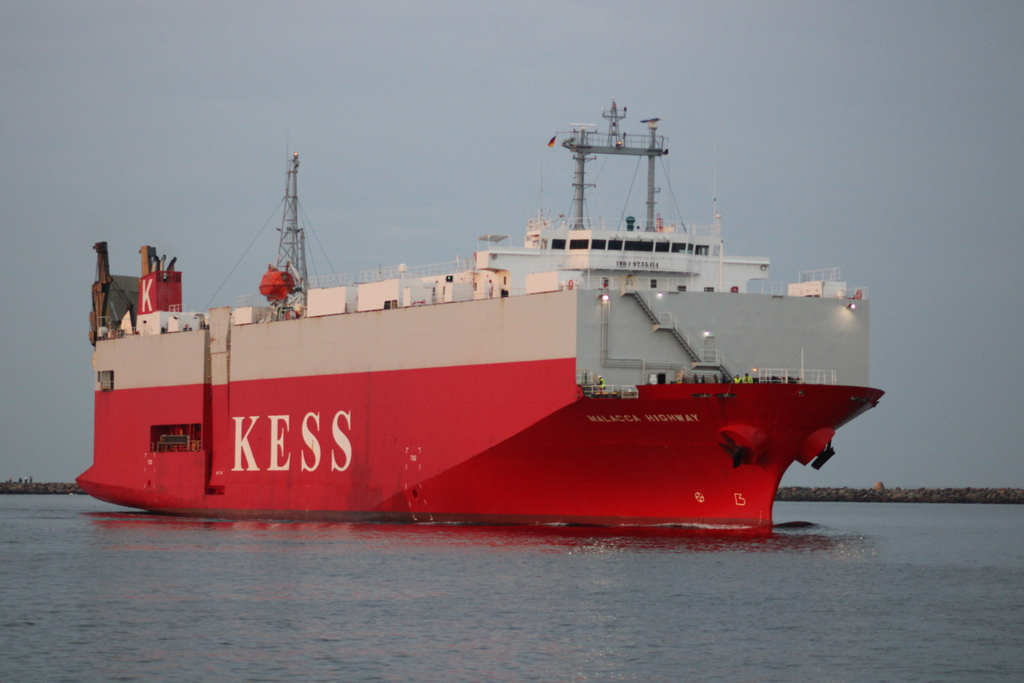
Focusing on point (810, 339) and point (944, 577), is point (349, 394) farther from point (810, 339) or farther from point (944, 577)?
point (944, 577)

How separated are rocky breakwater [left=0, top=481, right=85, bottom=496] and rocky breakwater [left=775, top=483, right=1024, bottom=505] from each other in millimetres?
49854

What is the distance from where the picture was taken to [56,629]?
20.0m

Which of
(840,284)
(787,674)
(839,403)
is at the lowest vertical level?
(787,674)

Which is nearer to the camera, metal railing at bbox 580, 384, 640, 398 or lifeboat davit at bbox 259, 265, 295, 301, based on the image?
metal railing at bbox 580, 384, 640, 398

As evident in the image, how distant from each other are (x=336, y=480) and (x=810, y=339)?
540 inches

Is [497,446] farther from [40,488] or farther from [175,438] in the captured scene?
[40,488]

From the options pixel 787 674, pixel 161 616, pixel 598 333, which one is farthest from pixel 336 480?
pixel 787 674

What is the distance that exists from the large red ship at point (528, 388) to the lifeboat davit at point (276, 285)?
0.23ft

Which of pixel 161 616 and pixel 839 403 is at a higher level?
pixel 839 403

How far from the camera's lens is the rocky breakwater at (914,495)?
78.8 metres

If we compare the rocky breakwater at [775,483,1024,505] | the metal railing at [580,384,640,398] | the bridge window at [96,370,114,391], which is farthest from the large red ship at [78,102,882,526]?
the rocky breakwater at [775,483,1024,505]

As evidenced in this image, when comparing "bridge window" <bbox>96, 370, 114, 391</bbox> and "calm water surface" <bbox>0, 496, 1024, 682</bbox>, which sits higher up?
"bridge window" <bbox>96, 370, 114, 391</bbox>

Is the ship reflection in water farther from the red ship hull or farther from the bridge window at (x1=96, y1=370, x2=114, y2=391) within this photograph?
the bridge window at (x1=96, y1=370, x2=114, y2=391)

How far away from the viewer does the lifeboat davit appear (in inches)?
1650
